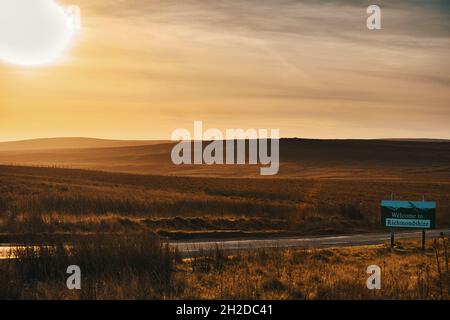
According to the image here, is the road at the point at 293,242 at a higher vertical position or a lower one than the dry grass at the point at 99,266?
lower

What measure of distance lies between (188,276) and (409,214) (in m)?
10.0

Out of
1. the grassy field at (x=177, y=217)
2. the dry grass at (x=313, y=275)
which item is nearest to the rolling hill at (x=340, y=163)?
the grassy field at (x=177, y=217)

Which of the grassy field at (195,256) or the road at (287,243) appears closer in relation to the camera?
the grassy field at (195,256)

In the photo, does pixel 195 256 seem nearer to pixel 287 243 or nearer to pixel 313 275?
pixel 313 275

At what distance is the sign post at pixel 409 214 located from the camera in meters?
21.6

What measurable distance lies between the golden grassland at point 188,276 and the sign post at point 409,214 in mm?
3669

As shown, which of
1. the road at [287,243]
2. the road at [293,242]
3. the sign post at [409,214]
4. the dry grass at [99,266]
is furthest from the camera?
the road at [293,242]

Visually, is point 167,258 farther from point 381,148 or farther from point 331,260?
point 381,148

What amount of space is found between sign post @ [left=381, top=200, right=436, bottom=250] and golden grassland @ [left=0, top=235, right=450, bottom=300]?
144 inches

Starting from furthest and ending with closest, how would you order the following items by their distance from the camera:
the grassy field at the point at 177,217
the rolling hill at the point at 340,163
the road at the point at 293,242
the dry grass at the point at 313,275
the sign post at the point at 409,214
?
1. the rolling hill at the point at 340,163
2. the grassy field at the point at 177,217
3. the road at the point at 293,242
4. the sign post at the point at 409,214
5. the dry grass at the point at 313,275

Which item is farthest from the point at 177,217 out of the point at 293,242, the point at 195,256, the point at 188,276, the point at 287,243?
the point at 188,276

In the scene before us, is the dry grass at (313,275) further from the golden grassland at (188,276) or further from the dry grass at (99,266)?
the dry grass at (99,266)

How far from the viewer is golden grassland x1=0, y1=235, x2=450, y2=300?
1196 centimetres
